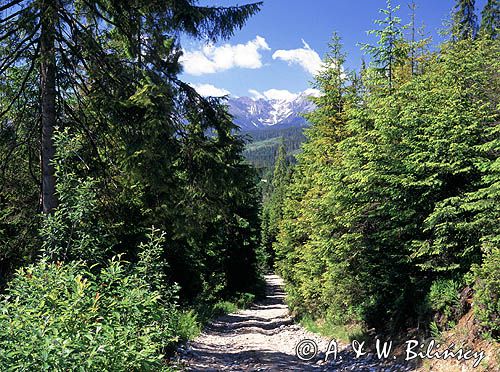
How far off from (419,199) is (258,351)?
21.8ft

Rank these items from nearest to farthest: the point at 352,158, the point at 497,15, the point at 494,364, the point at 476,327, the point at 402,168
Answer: the point at 494,364, the point at 476,327, the point at 402,168, the point at 352,158, the point at 497,15

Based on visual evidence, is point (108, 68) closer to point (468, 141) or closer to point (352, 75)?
point (468, 141)

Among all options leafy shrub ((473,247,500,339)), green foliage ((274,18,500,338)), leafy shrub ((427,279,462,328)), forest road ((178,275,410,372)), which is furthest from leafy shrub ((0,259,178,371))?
leafy shrub ((427,279,462,328))

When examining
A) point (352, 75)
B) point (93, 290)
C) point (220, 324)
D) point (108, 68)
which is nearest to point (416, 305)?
point (93, 290)

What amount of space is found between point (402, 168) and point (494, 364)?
168 inches

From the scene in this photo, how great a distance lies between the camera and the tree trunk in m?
6.75

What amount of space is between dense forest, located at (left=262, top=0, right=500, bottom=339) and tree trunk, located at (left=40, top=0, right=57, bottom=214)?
6796 mm

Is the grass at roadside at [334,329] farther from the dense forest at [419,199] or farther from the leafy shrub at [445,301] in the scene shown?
the leafy shrub at [445,301]

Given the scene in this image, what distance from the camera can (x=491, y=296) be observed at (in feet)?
21.6

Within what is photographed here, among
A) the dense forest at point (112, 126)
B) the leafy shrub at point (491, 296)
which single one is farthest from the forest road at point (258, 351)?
the dense forest at point (112, 126)

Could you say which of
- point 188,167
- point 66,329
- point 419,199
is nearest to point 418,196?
point 419,199

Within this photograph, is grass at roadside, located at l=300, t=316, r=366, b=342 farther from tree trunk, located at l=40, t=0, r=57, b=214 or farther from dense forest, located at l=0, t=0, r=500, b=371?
tree trunk, located at l=40, t=0, r=57, b=214

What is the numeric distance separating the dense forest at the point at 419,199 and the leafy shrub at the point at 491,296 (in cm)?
2

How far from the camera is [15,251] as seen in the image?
768cm
